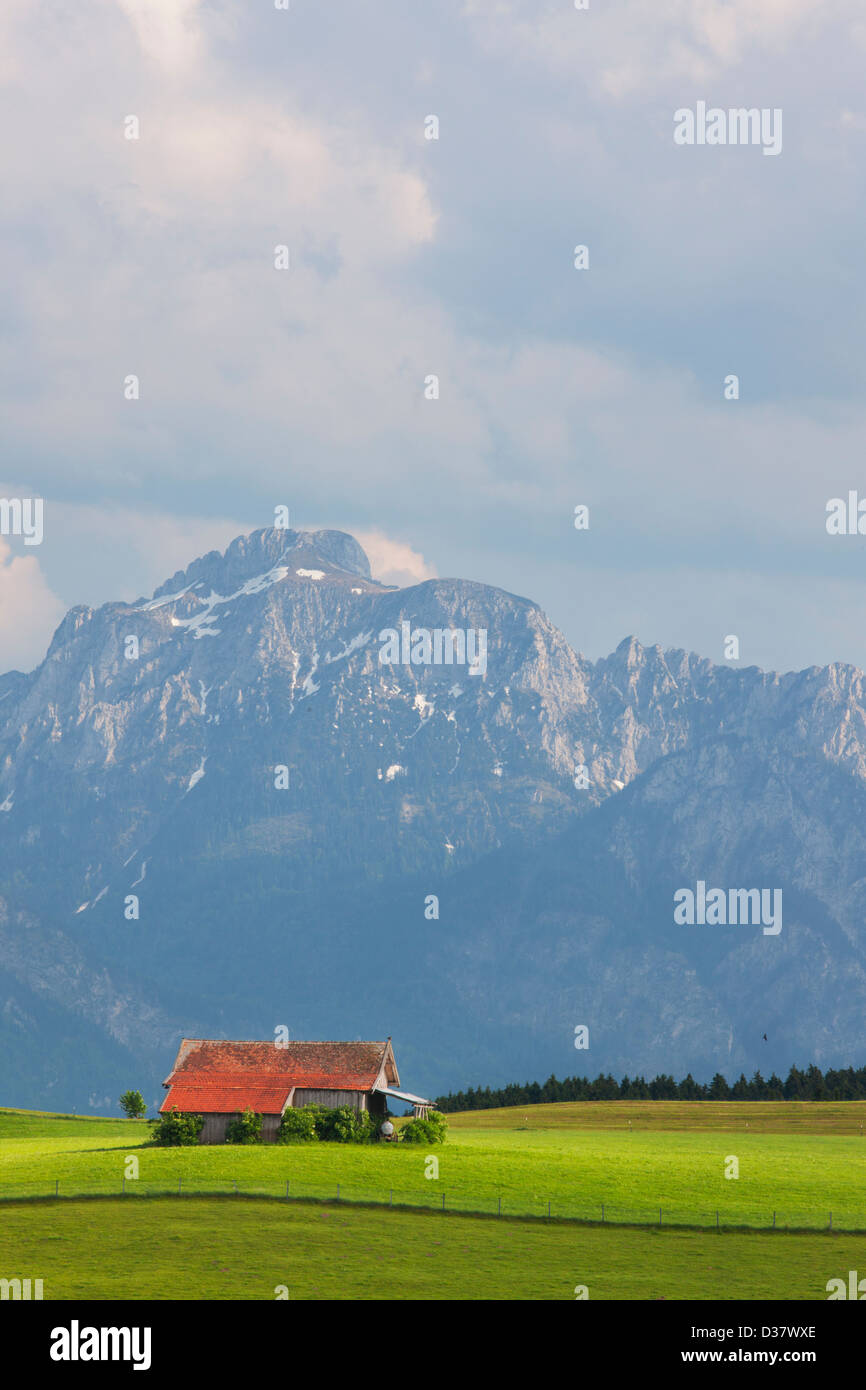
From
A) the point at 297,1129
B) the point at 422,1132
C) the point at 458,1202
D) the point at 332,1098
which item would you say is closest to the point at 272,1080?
the point at 332,1098

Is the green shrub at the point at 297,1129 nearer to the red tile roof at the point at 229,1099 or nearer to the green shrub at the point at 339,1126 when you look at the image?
the green shrub at the point at 339,1126

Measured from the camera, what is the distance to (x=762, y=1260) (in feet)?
213

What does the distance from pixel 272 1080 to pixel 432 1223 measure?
121 feet

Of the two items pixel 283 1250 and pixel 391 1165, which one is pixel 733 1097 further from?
pixel 283 1250

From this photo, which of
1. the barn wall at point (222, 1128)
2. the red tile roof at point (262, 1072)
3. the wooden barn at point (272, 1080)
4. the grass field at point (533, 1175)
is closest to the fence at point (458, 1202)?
the grass field at point (533, 1175)

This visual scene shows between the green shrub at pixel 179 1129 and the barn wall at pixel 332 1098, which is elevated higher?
the barn wall at pixel 332 1098

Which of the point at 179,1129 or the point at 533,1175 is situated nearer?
the point at 533,1175

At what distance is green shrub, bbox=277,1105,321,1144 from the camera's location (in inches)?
4018

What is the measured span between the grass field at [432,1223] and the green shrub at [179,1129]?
1936 mm

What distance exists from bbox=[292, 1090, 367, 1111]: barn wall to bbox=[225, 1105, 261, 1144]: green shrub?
5289 mm

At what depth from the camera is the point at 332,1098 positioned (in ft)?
349

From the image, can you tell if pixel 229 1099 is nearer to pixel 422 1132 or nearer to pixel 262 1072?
pixel 262 1072

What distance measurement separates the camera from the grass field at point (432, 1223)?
2328 inches

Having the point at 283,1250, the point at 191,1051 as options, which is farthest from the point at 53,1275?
the point at 191,1051
